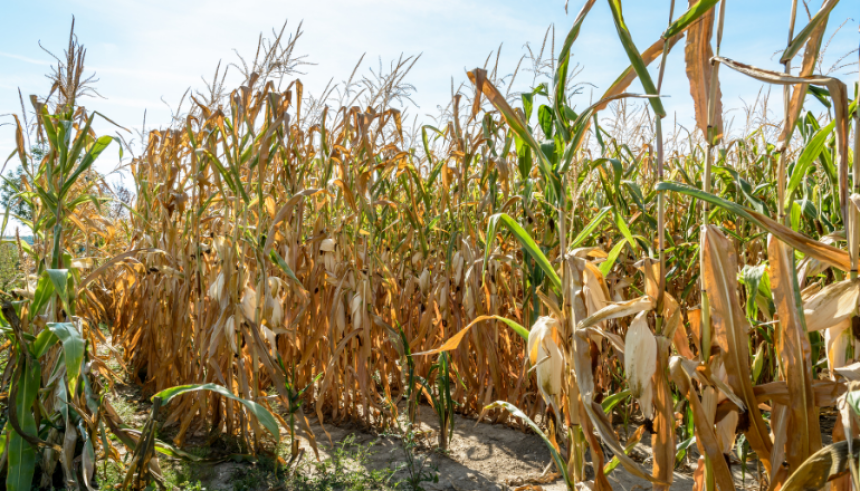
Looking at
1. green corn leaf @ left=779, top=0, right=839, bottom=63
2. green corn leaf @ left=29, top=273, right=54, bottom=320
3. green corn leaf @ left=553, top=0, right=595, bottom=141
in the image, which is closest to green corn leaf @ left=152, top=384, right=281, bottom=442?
green corn leaf @ left=29, top=273, right=54, bottom=320

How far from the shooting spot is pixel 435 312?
8.16 ft

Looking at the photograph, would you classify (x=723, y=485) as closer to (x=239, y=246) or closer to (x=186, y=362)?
(x=239, y=246)

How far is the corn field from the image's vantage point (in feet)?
2.92

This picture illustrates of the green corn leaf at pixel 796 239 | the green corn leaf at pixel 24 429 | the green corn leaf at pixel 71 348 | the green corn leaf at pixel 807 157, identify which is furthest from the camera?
the green corn leaf at pixel 24 429

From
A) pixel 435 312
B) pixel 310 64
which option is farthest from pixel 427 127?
pixel 435 312

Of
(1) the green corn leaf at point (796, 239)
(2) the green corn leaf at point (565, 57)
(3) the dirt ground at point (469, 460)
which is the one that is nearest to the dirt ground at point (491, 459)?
(3) the dirt ground at point (469, 460)

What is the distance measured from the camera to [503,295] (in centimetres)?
254

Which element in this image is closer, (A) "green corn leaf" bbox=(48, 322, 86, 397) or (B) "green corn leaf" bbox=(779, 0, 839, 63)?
(B) "green corn leaf" bbox=(779, 0, 839, 63)

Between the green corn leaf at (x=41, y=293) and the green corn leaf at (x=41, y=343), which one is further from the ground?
the green corn leaf at (x=41, y=293)

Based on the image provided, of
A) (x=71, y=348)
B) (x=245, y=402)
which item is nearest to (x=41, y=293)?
(x=71, y=348)

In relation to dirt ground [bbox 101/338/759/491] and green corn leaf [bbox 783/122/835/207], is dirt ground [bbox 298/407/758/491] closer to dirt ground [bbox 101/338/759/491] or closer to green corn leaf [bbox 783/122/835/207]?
dirt ground [bbox 101/338/759/491]

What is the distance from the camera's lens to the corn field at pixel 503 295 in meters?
0.89

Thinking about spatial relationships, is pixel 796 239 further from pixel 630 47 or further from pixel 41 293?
pixel 41 293

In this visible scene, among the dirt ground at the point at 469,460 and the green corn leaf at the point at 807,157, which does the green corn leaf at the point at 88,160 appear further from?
the green corn leaf at the point at 807,157
